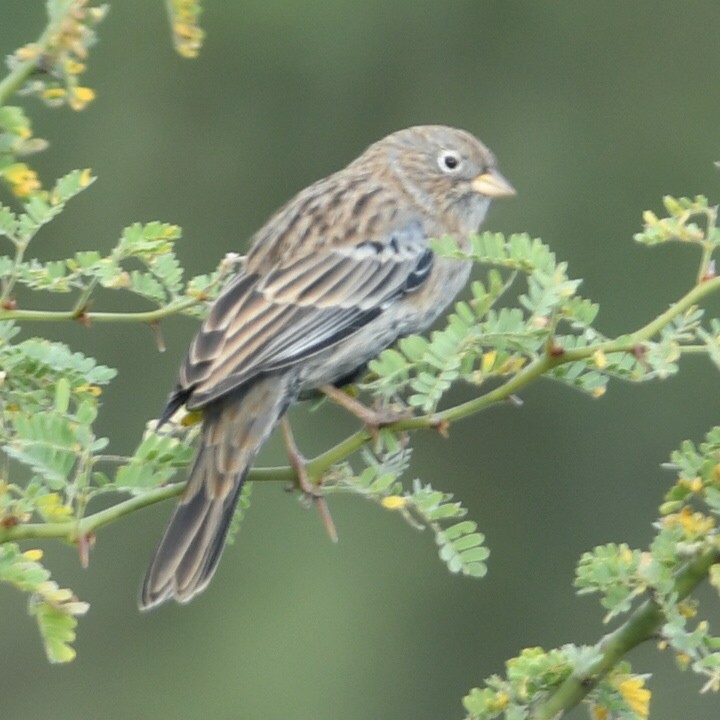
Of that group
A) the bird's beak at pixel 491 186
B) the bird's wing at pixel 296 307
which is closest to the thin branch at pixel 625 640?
the bird's wing at pixel 296 307

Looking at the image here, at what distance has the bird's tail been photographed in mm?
4121

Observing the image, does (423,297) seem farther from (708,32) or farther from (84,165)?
(708,32)

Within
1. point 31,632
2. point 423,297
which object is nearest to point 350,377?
point 423,297

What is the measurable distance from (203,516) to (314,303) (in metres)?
0.91

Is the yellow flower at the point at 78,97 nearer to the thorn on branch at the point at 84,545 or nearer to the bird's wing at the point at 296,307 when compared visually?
the thorn on branch at the point at 84,545

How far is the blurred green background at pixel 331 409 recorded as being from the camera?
13484 mm

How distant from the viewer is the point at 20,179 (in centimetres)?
318

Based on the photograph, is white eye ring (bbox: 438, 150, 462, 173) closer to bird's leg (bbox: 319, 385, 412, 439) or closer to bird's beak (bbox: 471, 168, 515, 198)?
bird's beak (bbox: 471, 168, 515, 198)

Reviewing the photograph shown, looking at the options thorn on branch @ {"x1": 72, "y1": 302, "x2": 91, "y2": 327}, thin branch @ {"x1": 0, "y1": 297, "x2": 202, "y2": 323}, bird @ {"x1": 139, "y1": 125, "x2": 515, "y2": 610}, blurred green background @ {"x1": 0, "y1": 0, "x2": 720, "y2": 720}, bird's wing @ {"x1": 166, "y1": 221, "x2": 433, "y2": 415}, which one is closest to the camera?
thin branch @ {"x1": 0, "y1": 297, "x2": 202, "y2": 323}

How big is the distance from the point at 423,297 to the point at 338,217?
13.9 inches

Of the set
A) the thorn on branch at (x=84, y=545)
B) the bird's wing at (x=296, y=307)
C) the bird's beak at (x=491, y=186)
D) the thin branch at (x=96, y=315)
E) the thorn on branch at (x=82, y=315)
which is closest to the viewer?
the thorn on branch at (x=84, y=545)

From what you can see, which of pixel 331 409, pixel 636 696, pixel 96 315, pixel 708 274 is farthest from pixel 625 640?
pixel 331 409

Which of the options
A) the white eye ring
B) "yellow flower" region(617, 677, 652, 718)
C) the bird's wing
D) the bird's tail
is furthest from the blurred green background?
"yellow flower" region(617, 677, 652, 718)

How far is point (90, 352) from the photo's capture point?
12.8m
